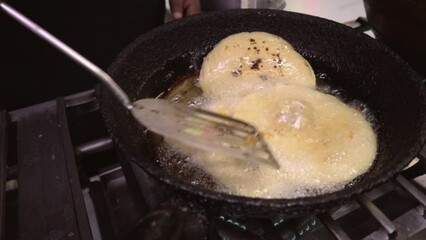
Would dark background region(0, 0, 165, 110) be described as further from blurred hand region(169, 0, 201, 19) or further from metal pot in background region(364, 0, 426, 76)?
metal pot in background region(364, 0, 426, 76)

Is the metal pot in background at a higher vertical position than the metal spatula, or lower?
higher

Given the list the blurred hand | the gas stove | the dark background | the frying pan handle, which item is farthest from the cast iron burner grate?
the blurred hand

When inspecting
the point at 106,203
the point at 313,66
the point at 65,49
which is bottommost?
the point at 106,203

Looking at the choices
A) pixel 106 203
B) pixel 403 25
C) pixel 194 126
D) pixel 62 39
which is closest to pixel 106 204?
pixel 106 203

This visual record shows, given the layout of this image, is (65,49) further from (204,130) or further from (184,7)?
(184,7)

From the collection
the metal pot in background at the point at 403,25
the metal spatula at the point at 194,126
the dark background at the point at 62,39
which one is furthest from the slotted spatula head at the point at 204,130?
the dark background at the point at 62,39

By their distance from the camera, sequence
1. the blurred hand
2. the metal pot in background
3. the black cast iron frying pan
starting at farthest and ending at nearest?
the blurred hand → the metal pot in background → the black cast iron frying pan
